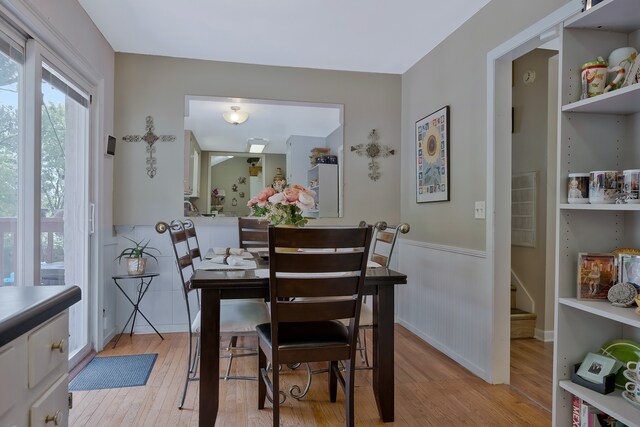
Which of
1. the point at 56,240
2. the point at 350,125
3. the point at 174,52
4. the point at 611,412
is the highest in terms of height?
the point at 174,52

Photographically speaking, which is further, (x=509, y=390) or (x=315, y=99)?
(x=315, y=99)

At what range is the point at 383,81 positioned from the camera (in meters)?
3.93

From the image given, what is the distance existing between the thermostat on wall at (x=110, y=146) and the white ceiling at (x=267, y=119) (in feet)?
2.03

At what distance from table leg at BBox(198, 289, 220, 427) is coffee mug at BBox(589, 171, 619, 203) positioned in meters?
1.58

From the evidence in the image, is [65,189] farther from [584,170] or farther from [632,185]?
[632,185]

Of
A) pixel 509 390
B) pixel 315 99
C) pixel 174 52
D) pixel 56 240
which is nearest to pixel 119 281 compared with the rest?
pixel 56 240

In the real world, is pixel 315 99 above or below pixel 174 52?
below

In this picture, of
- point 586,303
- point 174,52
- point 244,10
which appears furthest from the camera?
point 174,52

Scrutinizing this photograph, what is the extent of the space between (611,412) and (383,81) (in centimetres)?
328

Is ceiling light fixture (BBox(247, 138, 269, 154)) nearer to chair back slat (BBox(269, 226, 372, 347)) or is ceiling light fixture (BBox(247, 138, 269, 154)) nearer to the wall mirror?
the wall mirror

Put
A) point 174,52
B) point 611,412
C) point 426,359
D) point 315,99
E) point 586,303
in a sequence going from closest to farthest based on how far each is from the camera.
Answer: point 611,412, point 586,303, point 426,359, point 174,52, point 315,99

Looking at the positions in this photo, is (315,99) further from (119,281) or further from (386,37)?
(119,281)

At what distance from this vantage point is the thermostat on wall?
3.21m

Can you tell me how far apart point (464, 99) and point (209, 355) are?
2409mm
